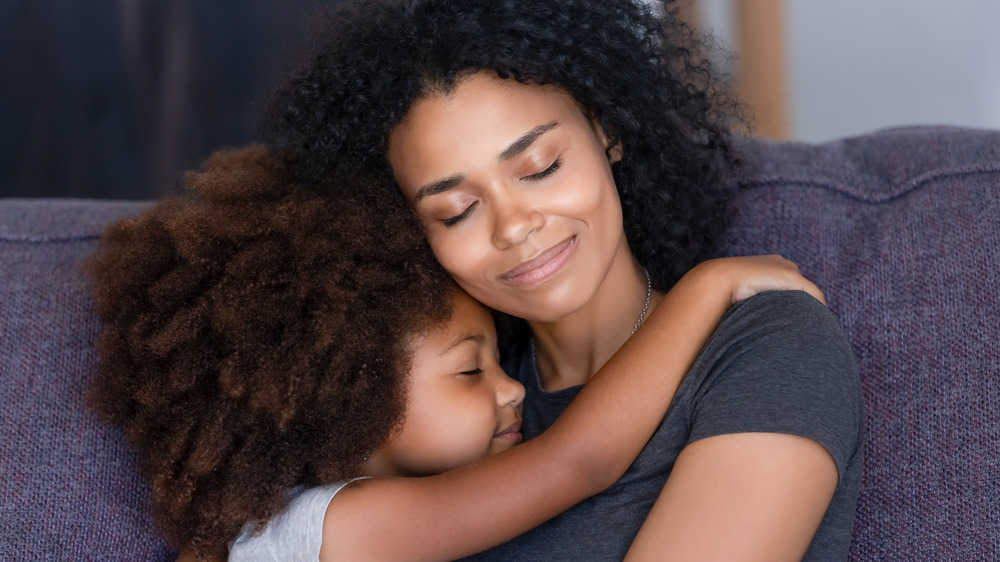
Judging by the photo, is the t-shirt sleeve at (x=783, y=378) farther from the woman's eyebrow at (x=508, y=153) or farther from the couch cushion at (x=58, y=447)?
the couch cushion at (x=58, y=447)

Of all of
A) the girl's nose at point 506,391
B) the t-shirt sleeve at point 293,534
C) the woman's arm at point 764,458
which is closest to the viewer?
the woman's arm at point 764,458

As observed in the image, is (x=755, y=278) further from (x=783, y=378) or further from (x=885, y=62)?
(x=885, y=62)

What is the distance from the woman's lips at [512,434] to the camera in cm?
149

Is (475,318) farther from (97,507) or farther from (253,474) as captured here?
(97,507)

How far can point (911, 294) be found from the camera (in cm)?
146

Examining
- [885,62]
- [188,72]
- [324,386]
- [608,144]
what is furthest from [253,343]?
[885,62]

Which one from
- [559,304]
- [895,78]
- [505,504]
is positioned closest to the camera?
[505,504]

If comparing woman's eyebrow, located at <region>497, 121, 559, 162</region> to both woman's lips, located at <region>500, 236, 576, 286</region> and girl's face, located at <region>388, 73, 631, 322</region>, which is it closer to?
girl's face, located at <region>388, 73, 631, 322</region>

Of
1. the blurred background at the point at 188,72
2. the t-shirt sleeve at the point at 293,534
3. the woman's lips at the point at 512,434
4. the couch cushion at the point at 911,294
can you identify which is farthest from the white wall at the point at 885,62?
the t-shirt sleeve at the point at 293,534

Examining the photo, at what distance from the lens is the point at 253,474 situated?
1257 mm

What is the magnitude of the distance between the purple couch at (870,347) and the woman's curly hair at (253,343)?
13 cm

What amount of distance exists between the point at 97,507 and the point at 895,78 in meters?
2.50

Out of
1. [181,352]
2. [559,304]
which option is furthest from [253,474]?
[559,304]

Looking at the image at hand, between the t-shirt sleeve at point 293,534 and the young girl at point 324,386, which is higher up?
the young girl at point 324,386
